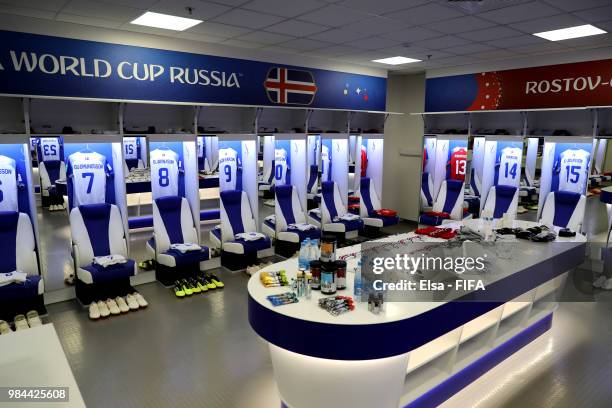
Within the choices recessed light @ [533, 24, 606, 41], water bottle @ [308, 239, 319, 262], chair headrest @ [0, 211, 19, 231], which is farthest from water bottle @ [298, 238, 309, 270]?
recessed light @ [533, 24, 606, 41]

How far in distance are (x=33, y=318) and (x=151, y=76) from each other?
10.1ft

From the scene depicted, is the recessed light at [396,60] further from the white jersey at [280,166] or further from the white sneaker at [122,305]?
the white sneaker at [122,305]

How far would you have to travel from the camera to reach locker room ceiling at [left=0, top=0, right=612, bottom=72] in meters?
4.09

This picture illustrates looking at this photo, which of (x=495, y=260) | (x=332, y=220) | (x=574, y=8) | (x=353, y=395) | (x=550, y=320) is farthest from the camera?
(x=332, y=220)

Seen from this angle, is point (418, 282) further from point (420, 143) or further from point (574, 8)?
point (420, 143)

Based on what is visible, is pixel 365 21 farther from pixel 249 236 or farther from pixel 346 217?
pixel 346 217

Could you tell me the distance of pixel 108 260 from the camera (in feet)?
16.4

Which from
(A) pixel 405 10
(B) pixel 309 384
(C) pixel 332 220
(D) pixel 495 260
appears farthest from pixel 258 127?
(B) pixel 309 384

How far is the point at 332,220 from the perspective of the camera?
7.68 metres

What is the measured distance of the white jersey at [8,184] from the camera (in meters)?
4.69

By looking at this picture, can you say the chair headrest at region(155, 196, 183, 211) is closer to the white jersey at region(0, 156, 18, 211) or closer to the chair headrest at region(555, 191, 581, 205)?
the white jersey at region(0, 156, 18, 211)

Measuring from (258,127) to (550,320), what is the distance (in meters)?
4.82

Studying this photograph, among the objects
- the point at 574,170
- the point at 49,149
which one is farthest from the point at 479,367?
the point at 49,149
